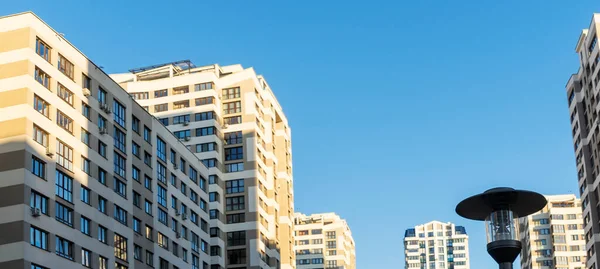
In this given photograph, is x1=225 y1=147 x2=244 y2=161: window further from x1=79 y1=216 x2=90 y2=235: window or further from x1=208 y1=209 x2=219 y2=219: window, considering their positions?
x1=79 y1=216 x2=90 y2=235: window

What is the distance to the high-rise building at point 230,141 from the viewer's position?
402 feet

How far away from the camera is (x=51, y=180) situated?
6750 centimetres

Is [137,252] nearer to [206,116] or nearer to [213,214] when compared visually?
[213,214]

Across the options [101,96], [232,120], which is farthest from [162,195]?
[232,120]

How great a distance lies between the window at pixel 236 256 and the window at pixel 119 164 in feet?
138

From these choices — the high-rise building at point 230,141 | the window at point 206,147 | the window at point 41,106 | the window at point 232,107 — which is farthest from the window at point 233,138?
the window at point 41,106

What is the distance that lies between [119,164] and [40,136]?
45.1 ft

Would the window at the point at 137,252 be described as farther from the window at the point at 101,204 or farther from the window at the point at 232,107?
the window at the point at 232,107

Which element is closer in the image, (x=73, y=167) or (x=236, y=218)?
(x=73, y=167)

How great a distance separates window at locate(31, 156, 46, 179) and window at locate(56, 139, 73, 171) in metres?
1.99

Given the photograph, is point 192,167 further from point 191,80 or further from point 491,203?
point 491,203

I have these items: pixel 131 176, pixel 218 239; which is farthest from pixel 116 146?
pixel 218 239

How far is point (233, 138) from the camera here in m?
127

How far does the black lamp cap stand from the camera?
37.6 metres
